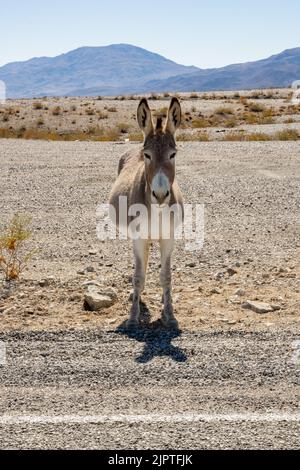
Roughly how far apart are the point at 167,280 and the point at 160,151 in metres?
1.74

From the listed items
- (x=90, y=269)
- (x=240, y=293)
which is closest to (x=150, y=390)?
(x=240, y=293)

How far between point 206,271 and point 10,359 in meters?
4.15

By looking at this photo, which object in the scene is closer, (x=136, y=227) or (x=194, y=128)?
(x=136, y=227)

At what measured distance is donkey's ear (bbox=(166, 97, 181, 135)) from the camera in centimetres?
732

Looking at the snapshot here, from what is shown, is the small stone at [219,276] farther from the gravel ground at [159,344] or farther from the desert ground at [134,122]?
the desert ground at [134,122]

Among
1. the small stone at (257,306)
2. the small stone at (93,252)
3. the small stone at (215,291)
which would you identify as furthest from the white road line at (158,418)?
the small stone at (93,252)

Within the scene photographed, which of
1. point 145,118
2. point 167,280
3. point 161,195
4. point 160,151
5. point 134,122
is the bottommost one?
point 167,280

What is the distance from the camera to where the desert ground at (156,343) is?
219 inches

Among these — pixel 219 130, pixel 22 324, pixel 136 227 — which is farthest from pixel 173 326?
pixel 219 130

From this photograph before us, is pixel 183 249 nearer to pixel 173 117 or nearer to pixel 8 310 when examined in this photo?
pixel 8 310

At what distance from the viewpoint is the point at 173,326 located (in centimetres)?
796

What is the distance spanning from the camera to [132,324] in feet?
26.2

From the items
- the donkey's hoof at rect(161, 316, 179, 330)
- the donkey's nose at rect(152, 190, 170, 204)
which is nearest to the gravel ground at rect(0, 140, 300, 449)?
the donkey's hoof at rect(161, 316, 179, 330)
